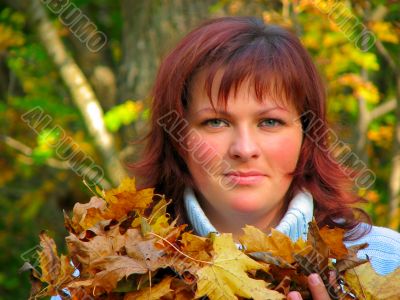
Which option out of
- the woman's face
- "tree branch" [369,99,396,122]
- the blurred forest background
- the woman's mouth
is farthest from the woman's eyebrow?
"tree branch" [369,99,396,122]

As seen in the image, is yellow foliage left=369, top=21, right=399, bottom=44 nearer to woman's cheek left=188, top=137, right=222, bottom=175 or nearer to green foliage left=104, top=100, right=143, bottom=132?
green foliage left=104, top=100, right=143, bottom=132

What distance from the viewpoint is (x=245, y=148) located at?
208cm

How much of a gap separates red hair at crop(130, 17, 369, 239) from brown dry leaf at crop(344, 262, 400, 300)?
67 cm

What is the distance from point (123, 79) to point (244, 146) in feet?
9.86

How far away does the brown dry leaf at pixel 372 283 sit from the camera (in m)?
1.61

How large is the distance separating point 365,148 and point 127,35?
1.75 metres

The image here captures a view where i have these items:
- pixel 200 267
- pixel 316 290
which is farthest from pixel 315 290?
pixel 200 267

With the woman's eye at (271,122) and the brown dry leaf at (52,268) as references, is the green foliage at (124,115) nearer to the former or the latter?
the woman's eye at (271,122)

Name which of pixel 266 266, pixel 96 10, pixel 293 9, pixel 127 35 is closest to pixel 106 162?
pixel 127 35

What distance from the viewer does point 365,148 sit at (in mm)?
4465

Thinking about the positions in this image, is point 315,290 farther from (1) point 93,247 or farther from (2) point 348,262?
(1) point 93,247

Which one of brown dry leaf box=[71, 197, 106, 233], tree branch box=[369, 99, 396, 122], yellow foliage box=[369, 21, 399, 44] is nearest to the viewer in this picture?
brown dry leaf box=[71, 197, 106, 233]

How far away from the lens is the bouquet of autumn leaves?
1618 mm

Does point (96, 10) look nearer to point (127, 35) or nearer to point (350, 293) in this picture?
point (127, 35)
